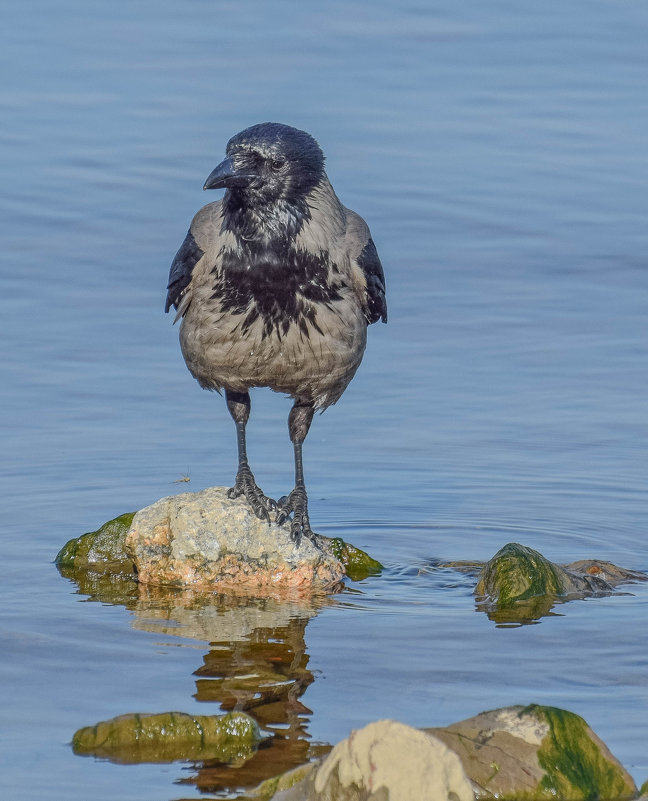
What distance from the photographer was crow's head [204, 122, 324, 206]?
25.5 ft

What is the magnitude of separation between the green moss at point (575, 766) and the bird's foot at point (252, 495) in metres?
2.84

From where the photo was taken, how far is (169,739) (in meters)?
5.50

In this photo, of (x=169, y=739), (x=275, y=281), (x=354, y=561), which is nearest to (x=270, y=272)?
(x=275, y=281)

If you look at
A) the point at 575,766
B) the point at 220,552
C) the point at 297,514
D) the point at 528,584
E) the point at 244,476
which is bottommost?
the point at 575,766

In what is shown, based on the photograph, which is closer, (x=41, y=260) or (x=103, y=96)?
(x=41, y=260)

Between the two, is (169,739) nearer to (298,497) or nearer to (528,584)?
(528,584)

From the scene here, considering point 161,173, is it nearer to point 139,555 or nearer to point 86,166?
point 86,166

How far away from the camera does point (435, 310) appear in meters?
12.9

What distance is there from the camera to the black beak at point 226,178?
7637 mm

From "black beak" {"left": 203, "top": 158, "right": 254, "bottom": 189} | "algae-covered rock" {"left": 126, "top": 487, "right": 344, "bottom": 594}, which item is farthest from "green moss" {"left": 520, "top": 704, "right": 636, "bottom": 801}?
"black beak" {"left": 203, "top": 158, "right": 254, "bottom": 189}

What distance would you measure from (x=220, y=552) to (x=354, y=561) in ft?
2.47

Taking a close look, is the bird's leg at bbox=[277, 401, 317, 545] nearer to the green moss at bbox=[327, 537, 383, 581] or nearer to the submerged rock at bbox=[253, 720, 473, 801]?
the green moss at bbox=[327, 537, 383, 581]

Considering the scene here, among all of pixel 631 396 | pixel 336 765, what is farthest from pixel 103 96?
pixel 336 765

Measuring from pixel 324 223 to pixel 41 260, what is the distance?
6.18 meters
